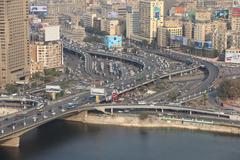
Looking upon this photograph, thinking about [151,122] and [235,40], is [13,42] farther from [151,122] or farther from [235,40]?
[235,40]

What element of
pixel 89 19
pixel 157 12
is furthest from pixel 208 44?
pixel 89 19

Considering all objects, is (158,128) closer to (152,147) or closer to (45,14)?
(152,147)

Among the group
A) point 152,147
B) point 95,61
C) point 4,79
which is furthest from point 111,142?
point 95,61

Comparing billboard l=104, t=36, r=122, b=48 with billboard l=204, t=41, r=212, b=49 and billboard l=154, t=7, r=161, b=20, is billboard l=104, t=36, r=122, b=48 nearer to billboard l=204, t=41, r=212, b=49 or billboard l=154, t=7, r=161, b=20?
billboard l=154, t=7, r=161, b=20

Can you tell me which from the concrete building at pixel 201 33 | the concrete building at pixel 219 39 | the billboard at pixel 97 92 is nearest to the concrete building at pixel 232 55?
the concrete building at pixel 219 39

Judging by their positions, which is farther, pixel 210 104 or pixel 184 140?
pixel 210 104

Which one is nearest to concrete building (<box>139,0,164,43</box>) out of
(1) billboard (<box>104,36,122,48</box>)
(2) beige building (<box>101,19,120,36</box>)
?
(1) billboard (<box>104,36,122,48</box>)
